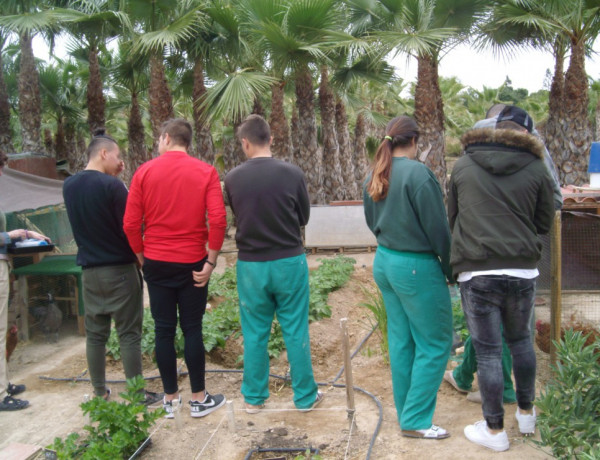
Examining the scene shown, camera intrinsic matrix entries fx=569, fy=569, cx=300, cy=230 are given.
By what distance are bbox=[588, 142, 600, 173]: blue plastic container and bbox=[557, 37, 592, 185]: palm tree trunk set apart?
458cm

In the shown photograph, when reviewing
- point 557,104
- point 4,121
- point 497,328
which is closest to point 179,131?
point 497,328

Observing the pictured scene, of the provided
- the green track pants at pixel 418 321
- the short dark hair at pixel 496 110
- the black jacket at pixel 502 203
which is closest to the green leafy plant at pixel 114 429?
the green track pants at pixel 418 321

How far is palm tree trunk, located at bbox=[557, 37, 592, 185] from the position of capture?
33.3 ft

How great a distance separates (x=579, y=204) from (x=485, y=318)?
271 cm

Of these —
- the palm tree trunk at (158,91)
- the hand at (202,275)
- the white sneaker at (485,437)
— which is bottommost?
the white sneaker at (485,437)

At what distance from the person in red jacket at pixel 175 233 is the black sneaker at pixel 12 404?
1.20 metres

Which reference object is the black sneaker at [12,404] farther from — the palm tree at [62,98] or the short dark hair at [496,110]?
the palm tree at [62,98]

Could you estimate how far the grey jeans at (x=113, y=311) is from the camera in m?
3.77

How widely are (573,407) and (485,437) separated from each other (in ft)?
2.28

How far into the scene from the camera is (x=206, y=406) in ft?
12.2

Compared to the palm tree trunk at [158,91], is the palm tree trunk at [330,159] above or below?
below

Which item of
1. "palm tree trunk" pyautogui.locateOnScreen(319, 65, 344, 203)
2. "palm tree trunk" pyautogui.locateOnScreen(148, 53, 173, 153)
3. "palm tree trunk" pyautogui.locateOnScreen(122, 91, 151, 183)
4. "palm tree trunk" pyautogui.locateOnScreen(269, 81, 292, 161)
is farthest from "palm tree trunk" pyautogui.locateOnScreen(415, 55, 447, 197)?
"palm tree trunk" pyautogui.locateOnScreen(122, 91, 151, 183)

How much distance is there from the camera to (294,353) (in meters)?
3.55

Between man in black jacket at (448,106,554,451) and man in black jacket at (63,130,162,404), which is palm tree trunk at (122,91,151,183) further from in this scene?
man in black jacket at (448,106,554,451)
